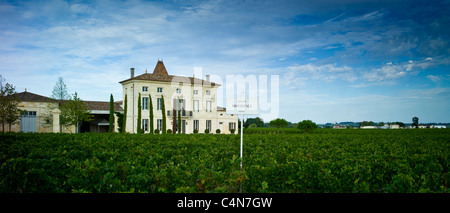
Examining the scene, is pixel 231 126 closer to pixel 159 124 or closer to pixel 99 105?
pixel 159 124

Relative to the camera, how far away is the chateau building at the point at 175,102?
3966cm

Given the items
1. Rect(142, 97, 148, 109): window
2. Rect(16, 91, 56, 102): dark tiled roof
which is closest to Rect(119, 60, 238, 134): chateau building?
Rect(142, 97, 148, 109): window

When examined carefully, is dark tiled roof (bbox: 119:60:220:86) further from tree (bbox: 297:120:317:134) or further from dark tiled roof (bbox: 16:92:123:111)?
tree (bbox: 297:120:317:134)

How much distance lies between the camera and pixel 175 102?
4238 centimetres

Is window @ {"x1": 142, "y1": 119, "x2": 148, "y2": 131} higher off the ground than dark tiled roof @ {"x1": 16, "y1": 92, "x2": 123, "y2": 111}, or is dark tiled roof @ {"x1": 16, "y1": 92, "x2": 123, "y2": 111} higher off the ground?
dark tiled roof @ {"x1": 16, "y1": 92, "x2": 123, "y2": 111}

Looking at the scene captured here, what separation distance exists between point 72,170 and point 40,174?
2.54ft

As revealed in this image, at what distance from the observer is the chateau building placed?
130 ft

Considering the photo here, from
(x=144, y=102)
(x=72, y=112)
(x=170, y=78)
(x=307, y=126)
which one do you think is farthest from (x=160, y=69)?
(x=307, y=126)

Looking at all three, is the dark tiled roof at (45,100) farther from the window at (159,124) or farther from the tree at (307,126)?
the tree at (307,126)

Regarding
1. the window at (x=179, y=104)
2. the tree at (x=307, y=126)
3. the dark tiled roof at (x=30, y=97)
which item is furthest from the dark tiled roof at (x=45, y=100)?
the tree at (x=307, y=126)

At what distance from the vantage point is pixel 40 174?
547 centimetres
